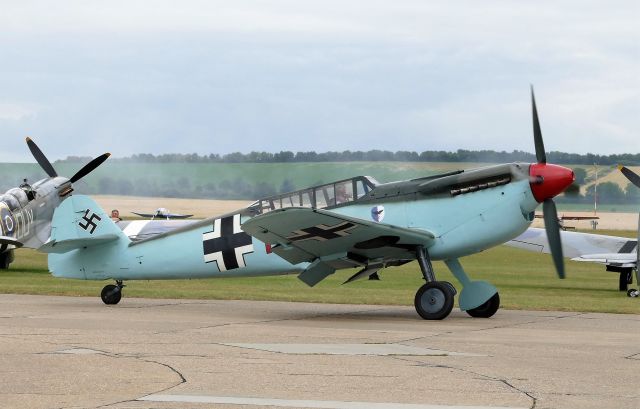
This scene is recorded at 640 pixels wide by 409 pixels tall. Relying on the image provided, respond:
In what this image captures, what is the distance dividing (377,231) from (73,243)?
567 centimetres

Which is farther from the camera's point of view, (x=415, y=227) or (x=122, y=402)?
(x=415, y=227)

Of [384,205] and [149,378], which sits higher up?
[384,205]

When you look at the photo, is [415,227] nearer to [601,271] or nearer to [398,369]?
[398,369]

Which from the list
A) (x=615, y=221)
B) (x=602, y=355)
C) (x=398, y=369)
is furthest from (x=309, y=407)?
(x=615, y=221)

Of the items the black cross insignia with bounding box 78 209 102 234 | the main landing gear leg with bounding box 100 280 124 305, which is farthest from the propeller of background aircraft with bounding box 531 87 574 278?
the black cross insignia with bounding box 78 209 102 234

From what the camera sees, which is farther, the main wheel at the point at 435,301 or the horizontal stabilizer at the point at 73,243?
the horizontal stabilizer at the point at 73,243

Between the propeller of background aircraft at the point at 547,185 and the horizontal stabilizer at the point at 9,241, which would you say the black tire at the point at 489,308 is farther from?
the horizontal stabilizer at the point at 9,241

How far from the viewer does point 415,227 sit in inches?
632

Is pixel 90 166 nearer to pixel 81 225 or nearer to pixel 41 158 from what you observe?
pixel 41 158

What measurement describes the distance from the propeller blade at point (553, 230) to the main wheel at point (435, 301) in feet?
5.85

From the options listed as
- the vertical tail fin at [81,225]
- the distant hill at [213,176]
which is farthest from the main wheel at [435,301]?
the distant hill at [213,176]

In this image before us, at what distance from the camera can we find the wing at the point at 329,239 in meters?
14.8

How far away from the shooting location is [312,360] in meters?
10.5

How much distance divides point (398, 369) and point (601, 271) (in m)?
30.3
